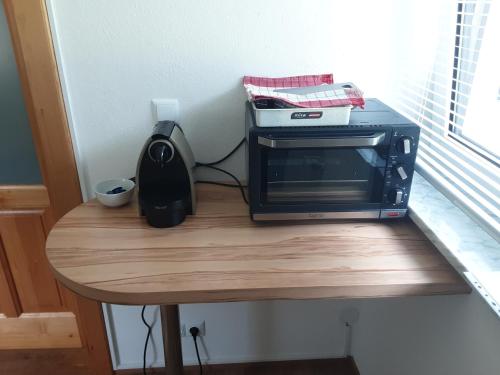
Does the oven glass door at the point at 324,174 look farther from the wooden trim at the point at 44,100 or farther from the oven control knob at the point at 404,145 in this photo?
the wooden trim at the point at 44,100

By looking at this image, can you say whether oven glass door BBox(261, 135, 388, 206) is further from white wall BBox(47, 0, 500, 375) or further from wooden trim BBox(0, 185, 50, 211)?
wooden trim BBox(0, 185, 50, 211)

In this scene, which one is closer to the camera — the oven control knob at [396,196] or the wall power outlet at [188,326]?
the oven control knob at [396,196]

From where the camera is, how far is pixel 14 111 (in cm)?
143

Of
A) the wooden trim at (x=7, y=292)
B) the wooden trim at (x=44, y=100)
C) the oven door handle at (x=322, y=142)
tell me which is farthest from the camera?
the wooden trim at (x=7, y=292)

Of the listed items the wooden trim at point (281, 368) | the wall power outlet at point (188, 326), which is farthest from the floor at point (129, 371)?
the wall power outlet at point (188, 326)

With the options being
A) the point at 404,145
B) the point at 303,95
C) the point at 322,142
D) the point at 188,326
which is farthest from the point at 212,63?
the point at 188,326

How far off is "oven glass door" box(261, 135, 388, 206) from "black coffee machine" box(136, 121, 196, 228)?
0.24 m

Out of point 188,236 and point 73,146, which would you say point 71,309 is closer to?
point 73,146

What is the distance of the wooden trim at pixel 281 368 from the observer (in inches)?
71.0

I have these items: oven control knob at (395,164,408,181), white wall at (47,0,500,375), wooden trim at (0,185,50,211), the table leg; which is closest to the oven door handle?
oven control knob at (395,164,408,181)

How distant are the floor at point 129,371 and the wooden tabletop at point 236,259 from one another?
903mm

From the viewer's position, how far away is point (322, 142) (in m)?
1.07

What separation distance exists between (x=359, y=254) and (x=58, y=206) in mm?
1046

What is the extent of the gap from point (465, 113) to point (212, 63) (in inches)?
31.1
